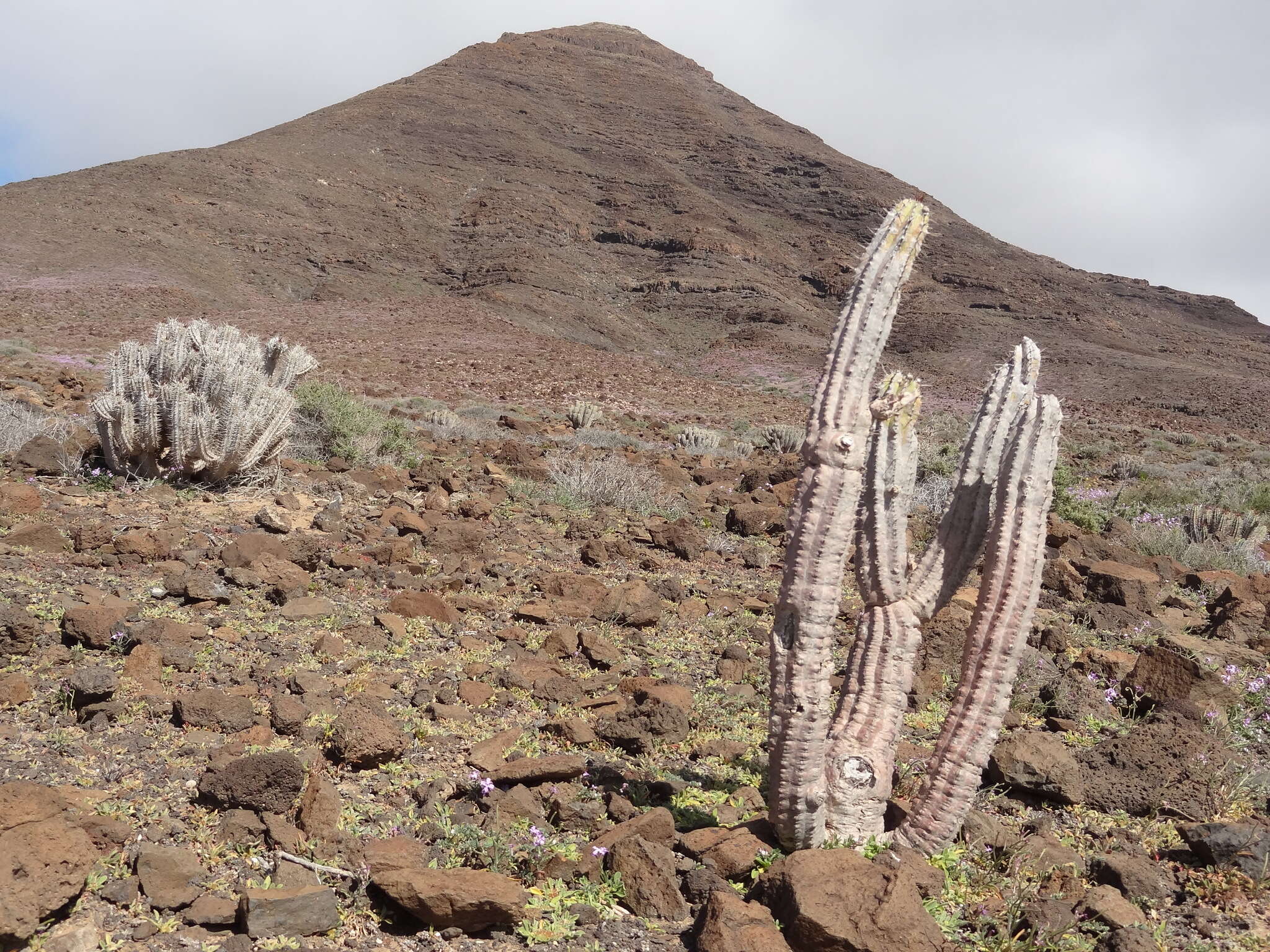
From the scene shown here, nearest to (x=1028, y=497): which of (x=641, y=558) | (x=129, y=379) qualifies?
(x=641, y=558)

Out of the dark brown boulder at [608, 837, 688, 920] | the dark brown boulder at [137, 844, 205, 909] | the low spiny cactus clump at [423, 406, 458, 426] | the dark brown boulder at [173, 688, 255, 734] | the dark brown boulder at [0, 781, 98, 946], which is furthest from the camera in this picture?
the low spiny cactus clump at [423, 406, 458, 426]

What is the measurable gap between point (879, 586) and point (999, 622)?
1.42 ft

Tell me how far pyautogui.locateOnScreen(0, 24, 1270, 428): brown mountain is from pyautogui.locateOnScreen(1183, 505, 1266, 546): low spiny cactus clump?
1268 centimetres

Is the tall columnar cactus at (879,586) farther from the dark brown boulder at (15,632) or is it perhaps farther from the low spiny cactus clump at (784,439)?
the low spiny cactus clump at (784,439)

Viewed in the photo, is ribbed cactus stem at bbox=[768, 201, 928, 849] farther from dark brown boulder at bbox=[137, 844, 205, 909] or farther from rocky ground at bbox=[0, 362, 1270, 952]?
dark brown boulder at bbox=[137, 844, 205, 909]

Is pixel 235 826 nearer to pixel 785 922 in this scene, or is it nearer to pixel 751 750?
pixel 785 922

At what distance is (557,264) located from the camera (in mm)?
48875

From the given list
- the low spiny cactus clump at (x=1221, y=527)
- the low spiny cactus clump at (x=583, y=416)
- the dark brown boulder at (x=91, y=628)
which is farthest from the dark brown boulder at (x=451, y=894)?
the low spiny cactus clump at (x=583, y=416)

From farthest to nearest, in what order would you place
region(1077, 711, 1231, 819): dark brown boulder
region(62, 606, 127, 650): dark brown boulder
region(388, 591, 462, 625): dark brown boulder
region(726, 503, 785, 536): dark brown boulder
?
region(726, 503, 785, 536): dark brown boulder < region(388, 591, 462, 625): dark brown boulder < region(62, 606, 127, 650): dark brown boulder < region(1077, 711, 1231, 819): dark brown boulder

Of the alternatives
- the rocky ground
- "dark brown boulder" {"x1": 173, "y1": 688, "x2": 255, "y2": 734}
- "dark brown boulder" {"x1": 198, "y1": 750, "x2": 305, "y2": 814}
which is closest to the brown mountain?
the rocky ground

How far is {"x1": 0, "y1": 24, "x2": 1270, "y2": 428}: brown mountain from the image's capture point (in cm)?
→ 2938

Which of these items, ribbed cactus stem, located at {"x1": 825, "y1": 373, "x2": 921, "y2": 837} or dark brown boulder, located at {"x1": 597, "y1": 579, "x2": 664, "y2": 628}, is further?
dark brown boulder, located at {"x1": 597, "y1": 579, "x2": 664, "y2": 628}

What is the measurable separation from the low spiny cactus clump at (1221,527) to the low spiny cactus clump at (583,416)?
903 centimetres

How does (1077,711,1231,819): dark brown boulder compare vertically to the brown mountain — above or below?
below
